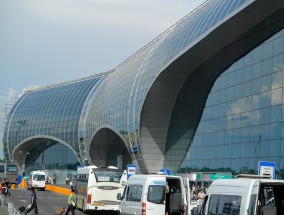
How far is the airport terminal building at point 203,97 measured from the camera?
140 feet

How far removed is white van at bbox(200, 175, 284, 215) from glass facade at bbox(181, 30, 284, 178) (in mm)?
24424

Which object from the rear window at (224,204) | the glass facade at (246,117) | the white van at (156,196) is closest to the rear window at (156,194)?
the white van at (156,196)

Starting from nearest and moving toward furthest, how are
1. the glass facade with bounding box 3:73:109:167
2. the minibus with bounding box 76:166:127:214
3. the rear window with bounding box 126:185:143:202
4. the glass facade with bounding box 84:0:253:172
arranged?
the rear window with bounding box 126:185:143:202 < the minibus with bounding box 76:166:127:214 < the glass facade with bounding box 84:0:253:172 < the glass facade with bounding box 3:73:109:167

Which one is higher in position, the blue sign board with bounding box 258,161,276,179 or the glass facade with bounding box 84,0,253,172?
the glass facade with bounding box 84,0,253,172

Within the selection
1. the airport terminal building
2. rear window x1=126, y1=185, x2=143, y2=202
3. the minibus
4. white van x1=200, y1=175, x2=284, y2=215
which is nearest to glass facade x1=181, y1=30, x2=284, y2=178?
the airport terminal building

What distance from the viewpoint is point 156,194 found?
75.3 ft

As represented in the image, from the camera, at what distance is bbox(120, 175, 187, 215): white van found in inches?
895

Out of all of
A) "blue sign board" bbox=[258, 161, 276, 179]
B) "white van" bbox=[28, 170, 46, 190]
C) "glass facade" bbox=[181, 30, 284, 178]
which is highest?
"glass facade" bbox=[181, 30, 284, 178]

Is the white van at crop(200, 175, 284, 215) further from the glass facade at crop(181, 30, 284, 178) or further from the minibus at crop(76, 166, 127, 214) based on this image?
the glass facade at crop(181, 30, 284, 178)

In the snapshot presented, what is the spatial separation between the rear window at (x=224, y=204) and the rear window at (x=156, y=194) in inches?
266

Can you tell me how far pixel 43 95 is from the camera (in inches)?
4656

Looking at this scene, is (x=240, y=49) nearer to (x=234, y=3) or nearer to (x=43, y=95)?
(x=234, y=3)

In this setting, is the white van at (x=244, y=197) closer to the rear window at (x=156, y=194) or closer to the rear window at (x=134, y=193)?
the rear window at (x=156, y=194)

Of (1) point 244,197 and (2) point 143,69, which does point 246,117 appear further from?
(1) point 244,197
